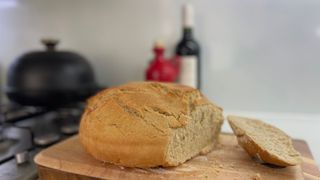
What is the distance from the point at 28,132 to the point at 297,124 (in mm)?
839

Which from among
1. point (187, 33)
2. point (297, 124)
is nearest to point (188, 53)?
point (187, 33)

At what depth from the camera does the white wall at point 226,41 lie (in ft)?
3.26

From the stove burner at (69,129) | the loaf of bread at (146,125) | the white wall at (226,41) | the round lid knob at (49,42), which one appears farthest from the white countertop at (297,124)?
the round lid knob at (49,42)

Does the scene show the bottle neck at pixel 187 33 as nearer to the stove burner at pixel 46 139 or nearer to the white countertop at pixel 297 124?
the white countertop at pixel 297 124

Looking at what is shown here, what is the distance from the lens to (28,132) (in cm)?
82

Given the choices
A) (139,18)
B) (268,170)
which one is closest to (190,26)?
(139,18)

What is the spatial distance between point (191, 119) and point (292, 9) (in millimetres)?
585

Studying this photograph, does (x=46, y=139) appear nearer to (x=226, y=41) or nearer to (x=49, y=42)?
(x=49, y=42)

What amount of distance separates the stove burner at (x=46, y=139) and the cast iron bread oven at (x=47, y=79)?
7.1 inches

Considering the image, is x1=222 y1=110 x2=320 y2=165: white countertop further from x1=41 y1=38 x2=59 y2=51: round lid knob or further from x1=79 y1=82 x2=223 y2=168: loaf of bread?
x1=41 y1=38 x2=59 y2=51: round lid knob

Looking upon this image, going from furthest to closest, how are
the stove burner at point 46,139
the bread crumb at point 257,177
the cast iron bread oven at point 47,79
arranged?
the cast iron bread oven at point 47,79 < the stove burner at point 46,139 < the bread crumb at point 257,177

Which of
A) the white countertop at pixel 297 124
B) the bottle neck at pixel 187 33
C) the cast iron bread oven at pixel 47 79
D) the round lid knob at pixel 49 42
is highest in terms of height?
the bottle neck at pixel 187 33

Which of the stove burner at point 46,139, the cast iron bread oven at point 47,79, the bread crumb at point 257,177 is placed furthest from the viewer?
the cast iron bread oven at point 47,79

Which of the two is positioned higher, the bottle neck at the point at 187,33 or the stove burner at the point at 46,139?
the bottle neck at the point at 187,33
